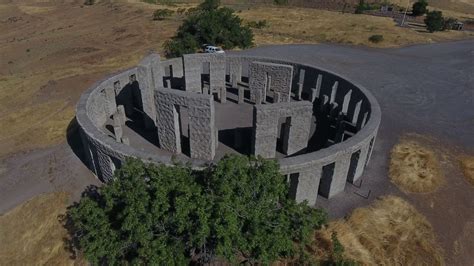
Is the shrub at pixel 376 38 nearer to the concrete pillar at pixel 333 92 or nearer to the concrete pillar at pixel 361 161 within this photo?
the concrete pillar at pixel 333 92

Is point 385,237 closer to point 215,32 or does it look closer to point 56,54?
point 215,32

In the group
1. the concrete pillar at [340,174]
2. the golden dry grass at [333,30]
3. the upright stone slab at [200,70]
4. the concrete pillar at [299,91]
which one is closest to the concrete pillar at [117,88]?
the upright stone slab at [200,70]

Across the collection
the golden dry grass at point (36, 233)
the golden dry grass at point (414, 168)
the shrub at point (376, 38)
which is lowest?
the golden dry grass at point (36, 233)

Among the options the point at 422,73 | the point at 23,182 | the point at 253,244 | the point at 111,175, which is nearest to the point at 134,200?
the point at 253,244

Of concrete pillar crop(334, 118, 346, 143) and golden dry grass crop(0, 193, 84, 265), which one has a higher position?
concrete pillar crop(334, 118, 346, 143)

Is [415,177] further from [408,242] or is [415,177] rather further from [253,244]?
[253,244]

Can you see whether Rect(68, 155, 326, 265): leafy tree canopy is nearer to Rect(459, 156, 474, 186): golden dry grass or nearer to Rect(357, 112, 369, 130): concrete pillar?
Rect(357, 112, 369, 130): concrete pillar

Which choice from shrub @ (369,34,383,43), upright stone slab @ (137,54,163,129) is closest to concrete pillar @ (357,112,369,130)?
upright stone slab @ (137,54,163,129)
